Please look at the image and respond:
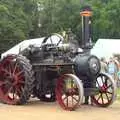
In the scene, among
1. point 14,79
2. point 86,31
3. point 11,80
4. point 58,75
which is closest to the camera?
point 86,31

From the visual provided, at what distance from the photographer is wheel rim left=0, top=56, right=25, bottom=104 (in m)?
14.4

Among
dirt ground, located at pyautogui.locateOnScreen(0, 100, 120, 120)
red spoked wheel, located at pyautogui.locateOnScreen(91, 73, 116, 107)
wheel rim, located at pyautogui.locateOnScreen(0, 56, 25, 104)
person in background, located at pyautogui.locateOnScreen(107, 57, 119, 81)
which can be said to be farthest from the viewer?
person in background, located at pyautogui.locateOnScreen(107, 57, 119, 81)

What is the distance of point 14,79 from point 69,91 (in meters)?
1.91

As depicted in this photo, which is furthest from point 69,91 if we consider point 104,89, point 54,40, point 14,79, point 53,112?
point 54,40

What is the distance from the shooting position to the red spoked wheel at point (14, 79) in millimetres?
14134

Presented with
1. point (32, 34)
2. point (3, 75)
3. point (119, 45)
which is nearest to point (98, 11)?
point (32, 34)

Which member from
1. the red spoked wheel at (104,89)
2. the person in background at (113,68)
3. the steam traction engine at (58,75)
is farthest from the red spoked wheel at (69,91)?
the person in background at (113,68)

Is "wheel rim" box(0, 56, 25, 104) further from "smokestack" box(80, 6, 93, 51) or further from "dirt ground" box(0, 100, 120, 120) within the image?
"smokestack" box(80, 6, 93, 51)

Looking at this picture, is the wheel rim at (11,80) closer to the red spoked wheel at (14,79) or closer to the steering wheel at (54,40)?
the red spoked wheel at (14,79)

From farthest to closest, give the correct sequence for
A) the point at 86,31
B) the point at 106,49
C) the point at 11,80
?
1. the point at 106,49
2. the point at 11,80
3. the point at 86,31

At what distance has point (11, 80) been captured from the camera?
14711 millimetres

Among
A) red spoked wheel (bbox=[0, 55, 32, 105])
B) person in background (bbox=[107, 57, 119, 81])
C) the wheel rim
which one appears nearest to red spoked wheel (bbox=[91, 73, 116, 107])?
red spoked wheel (bbox=[0, 55, 32, 105])

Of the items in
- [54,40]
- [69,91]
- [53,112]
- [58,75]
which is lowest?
[53,112]

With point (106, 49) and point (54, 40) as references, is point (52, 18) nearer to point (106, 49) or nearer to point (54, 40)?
point (106, 49)
